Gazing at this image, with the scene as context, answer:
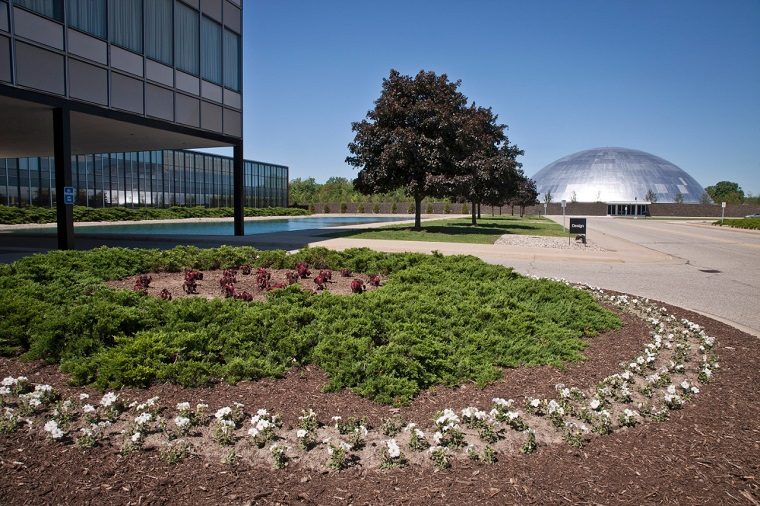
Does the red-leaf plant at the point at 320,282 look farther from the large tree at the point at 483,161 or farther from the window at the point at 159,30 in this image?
the large tree at the point at 483,161

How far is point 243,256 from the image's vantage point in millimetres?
10180

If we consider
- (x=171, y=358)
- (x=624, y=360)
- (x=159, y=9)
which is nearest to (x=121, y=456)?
(x=171, y=358)

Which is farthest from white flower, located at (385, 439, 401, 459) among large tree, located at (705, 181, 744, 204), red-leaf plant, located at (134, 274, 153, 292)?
large tree, located at (705, 181, 744, 204)

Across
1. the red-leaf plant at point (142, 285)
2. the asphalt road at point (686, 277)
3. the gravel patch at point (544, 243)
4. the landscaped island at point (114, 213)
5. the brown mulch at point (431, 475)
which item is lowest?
the brown mulch at point (431, 475)

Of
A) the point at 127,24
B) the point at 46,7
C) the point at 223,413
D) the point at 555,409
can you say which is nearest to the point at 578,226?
the point at 127,24

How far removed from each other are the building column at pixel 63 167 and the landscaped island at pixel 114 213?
26.1 meters

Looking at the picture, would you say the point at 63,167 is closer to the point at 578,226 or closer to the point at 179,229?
the point at 578,226

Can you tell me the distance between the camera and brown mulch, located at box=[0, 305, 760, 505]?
117 inches

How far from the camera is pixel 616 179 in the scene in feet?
419

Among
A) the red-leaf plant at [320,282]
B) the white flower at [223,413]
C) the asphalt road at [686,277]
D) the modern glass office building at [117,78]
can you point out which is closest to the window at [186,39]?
the modern glass office building at [117,78]

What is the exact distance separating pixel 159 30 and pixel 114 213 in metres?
29.3

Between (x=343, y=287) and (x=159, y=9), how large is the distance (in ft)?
50.1

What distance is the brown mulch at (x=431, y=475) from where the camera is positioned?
9.79ft

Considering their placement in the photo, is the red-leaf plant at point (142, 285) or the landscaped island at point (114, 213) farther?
the landscaped island at point (114, 213)
